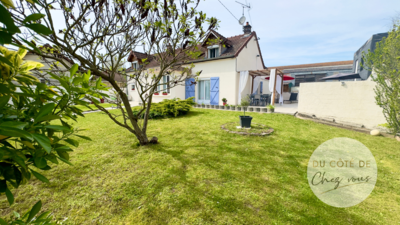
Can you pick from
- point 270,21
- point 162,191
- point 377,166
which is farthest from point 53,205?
point 270,21

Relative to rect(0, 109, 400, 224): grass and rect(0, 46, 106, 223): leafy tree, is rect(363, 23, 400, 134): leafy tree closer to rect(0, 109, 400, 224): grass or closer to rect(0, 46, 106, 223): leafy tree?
rect(0, 109, 400, 224): grass

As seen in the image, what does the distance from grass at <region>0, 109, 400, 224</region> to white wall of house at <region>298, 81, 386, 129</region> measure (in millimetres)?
2852

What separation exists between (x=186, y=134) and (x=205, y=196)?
3.16m

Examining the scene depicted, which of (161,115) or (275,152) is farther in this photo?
(161,115)

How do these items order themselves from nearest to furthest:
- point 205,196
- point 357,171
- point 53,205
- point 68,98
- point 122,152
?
point 68,98 < point 53,205 < point 205,196 < point 357,171 < point 122,152

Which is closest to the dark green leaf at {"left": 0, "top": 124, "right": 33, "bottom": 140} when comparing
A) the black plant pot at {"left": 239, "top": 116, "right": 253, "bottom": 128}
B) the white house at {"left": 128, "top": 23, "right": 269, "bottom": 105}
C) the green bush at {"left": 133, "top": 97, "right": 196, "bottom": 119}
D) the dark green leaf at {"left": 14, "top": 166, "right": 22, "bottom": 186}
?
the dark green leaf at {"left": 14, "top": 166, "right": 22, "bottom": 186}

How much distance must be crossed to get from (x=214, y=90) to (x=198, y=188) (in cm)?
1111

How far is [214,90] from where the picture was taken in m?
13.2

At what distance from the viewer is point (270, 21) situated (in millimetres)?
8523

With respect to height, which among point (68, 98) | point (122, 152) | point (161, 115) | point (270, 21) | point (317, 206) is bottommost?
point (317, 206)


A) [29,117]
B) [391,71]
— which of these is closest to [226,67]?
[391,71]

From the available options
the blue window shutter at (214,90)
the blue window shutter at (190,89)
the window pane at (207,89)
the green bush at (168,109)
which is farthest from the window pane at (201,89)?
the green bush at (168,109)

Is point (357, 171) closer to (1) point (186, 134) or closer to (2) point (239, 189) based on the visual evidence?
(2) point (239, 189)

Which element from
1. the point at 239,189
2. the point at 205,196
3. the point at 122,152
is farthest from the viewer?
the point at 122,152
